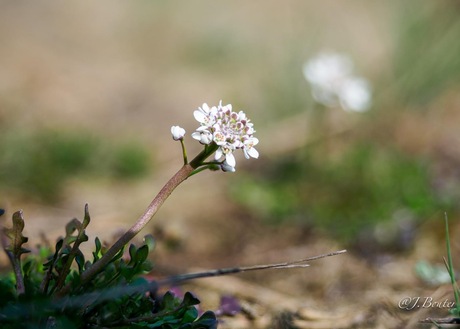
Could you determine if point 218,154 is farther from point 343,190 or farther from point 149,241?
point 343,190

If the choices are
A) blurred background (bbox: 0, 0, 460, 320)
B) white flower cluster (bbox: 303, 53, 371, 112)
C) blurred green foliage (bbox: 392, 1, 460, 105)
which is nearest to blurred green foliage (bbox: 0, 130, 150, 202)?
blurred background (bbox: 0, 0, 460, 320)

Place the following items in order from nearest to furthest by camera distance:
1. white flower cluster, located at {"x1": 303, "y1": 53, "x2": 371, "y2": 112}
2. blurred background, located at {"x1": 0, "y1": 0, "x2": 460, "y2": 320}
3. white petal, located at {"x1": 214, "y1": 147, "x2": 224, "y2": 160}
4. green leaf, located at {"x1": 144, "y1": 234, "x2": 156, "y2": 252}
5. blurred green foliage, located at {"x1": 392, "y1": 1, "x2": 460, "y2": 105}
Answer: white petal, located at {"x1": 214, "y1": 147, "x2": 224, "y2": 160}
green leaf, located at {"x1": 144, "y1": 234, "x2": 156, "y2": 252}
blurred background, located at {"x1": 0, "y1": 0, "x2": 460, "y2": 320}
white flower cluster, located at {"x1": 303, "y1": 53, "x2": 371, "y2": 112}
blurred green foliage, located at {"x1": 392, "y1": 1, "x2": 460, "y2": 105}

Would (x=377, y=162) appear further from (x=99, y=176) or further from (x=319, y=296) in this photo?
(x=99, y=176)

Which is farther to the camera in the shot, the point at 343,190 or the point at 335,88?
the point at 335,88

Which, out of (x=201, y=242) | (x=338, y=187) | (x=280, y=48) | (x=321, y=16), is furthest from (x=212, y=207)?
(x=321, y=16)

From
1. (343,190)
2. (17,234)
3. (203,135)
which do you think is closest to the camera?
(203,135)

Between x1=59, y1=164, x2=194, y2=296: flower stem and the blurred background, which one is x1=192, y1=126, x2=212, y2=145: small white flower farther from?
the blurred background

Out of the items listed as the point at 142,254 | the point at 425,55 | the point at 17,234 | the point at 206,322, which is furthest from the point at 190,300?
the point at 425,55
